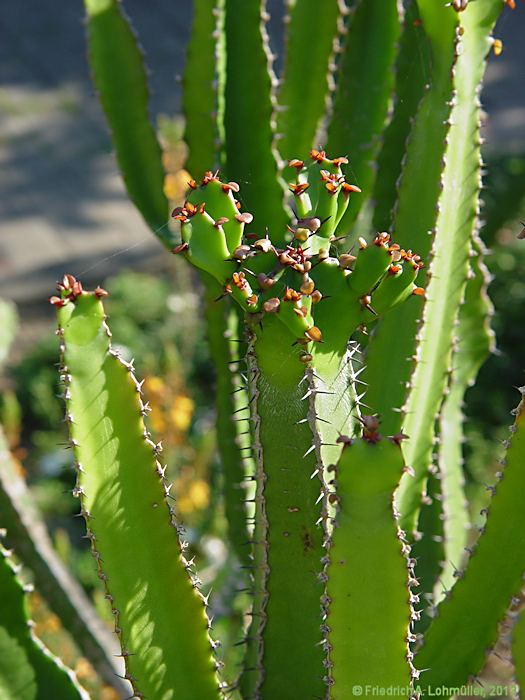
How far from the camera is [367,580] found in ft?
3.13

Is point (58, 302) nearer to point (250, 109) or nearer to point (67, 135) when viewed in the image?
point (250, 109)

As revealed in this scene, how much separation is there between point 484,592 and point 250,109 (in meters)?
0.98

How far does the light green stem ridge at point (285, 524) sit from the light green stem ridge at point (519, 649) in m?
0.25

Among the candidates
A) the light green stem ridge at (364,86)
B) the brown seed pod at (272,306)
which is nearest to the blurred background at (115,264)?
the light green stem ridge at (364,86)

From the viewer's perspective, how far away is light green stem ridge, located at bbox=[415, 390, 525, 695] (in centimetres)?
110

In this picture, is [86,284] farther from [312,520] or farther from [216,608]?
[312,520]

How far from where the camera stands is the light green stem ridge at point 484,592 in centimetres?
110

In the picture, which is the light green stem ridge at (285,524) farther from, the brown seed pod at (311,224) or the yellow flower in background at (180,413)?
the yellow flower in background at (180,413)

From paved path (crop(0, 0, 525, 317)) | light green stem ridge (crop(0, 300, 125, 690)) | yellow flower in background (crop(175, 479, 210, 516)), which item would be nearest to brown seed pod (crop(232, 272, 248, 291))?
light green stem ridge (crop(0, 300, 125, 690))

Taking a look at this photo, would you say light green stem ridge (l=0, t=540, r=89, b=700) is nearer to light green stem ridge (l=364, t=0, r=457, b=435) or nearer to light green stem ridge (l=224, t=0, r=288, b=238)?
light green stem ridge (l=364, t=0, r=457, b=435)

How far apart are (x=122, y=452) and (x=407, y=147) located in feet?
2.32

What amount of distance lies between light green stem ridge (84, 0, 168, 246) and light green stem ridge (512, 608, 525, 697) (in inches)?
43.5

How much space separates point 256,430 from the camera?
1.11 meters

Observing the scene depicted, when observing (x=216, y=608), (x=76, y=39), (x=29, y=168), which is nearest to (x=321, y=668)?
(x=216, y=608)
